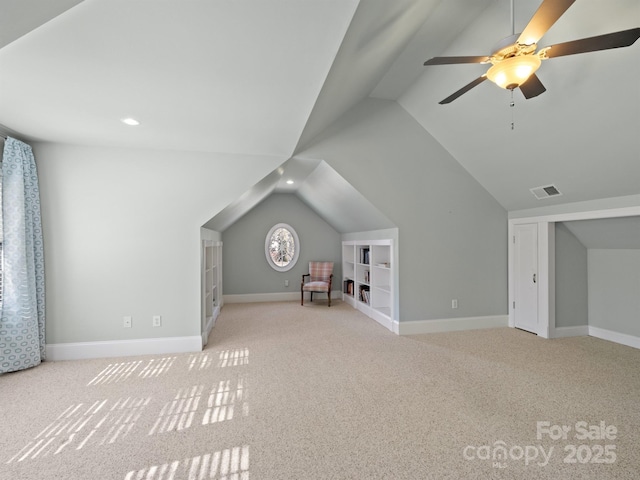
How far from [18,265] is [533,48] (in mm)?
4624

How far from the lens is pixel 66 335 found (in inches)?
132

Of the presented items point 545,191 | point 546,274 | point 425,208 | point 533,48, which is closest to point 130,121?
point 533,48

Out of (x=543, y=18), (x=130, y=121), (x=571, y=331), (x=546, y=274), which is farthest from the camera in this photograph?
(x=571, y=331)

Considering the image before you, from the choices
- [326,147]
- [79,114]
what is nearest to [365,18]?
[326,147]

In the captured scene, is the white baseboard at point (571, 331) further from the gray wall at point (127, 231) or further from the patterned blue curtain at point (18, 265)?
the patterned blue curtain at point (18, 265)

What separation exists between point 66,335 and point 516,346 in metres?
5.27

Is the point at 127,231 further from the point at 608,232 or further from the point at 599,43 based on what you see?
the point at 608,232

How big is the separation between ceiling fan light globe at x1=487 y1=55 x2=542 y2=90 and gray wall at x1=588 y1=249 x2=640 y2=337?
3384 millimetres

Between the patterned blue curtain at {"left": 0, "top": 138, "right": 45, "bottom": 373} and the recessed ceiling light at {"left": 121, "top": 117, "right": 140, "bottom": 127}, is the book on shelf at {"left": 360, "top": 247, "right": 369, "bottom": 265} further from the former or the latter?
the patterned blue curtain at {"left": 0, "top": 138, "right": 45, "bottom": 373}

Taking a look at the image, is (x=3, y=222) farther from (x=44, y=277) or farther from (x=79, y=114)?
(x=79, y=114)

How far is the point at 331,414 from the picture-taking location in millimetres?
2242

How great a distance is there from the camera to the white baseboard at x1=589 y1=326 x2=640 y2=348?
3670mm

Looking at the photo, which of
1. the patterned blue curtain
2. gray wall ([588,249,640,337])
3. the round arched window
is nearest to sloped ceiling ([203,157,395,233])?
the round arched window

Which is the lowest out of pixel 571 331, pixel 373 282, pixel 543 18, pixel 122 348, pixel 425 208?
pixel 571 331
